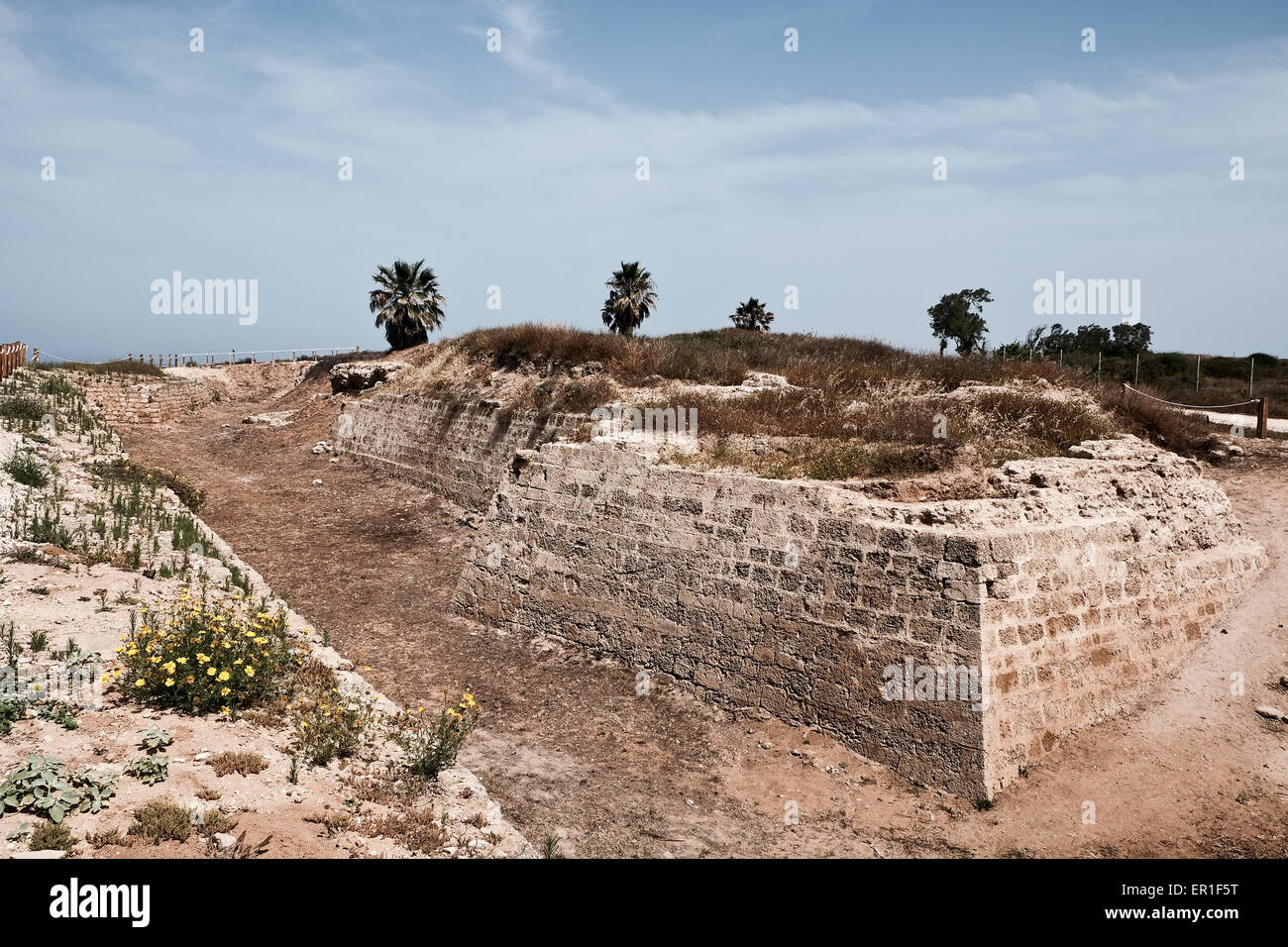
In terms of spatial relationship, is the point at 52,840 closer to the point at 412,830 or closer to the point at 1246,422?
the point at 412,830

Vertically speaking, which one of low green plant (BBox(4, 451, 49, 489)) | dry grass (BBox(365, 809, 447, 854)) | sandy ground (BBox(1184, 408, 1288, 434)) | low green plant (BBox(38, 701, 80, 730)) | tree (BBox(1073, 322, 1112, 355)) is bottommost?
dry grass (BBox(365, 809, 447, 854))

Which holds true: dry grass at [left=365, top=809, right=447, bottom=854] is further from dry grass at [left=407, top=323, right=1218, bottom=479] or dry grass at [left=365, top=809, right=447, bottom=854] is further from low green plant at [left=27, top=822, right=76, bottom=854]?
dry grass at [left=407, top=323, right=1218, bottom=479]

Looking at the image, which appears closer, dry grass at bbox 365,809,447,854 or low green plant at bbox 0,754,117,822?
low green plant at bbox 0,754,117,822

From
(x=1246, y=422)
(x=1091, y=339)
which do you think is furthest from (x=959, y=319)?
(x=1246, y=422)

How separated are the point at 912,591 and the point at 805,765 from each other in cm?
194

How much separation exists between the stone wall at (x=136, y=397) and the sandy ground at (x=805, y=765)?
20.1 metres

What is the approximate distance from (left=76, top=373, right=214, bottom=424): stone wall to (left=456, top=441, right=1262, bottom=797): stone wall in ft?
74.3

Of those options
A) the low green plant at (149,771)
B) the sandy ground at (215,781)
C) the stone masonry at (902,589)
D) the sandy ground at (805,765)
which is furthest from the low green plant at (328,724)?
the stone masonry at (902,589)

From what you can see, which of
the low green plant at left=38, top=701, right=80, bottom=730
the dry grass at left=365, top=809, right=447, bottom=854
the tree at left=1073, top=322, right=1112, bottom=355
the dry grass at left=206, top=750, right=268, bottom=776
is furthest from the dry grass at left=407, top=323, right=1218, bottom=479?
the tree at left=1073, top=322, right=1112, bottom=355

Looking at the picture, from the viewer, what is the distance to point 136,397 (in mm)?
27812

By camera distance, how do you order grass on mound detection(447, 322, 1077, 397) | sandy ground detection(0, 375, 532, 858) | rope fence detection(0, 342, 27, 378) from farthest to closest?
1. rope fence detection(0, 342, 27, 378)
2. grass on mound detection(447, 322, 1077, 397)
3. sandy ground detection(0, 375, 532, 858)

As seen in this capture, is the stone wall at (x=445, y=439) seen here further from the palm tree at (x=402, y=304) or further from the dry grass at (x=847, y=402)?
the palm tree at (x=402, y=304)

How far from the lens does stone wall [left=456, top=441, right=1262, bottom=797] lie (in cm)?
688

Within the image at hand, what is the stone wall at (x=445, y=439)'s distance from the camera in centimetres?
1595
